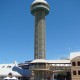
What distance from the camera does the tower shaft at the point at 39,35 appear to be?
340ft

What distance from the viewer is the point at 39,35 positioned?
4122 inches

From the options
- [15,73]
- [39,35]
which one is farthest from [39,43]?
[15,73]

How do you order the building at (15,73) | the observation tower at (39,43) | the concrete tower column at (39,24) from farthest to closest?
the concrete tower column at (39,24) → the building at (15,73) → the observation tower at (39,43)

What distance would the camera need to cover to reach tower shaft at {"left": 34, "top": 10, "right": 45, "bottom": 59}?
340 ft

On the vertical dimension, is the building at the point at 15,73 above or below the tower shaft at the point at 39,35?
below

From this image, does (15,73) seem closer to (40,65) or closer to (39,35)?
(40,65)

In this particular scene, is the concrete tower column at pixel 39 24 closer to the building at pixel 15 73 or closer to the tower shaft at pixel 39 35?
the tower shaft at pixel 39 35

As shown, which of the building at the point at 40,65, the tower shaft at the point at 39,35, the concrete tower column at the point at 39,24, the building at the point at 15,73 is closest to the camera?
the building at the point at 40,65

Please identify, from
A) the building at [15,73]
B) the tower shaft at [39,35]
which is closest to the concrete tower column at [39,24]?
the tower shaft at [39,35]

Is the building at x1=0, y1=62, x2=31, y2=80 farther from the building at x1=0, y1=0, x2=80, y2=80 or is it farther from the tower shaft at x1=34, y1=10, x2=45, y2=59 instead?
the tower shaft at x1=34, y1=10, x2=45, y2=59

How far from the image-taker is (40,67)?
9600cm

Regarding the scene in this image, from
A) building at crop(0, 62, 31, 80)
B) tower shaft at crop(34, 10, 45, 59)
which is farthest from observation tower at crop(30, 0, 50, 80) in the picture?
building at crop(0, 62, 31, 80)

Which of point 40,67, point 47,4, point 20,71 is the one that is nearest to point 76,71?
point 40,67

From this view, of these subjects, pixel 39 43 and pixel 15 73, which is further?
pixel 39 43
